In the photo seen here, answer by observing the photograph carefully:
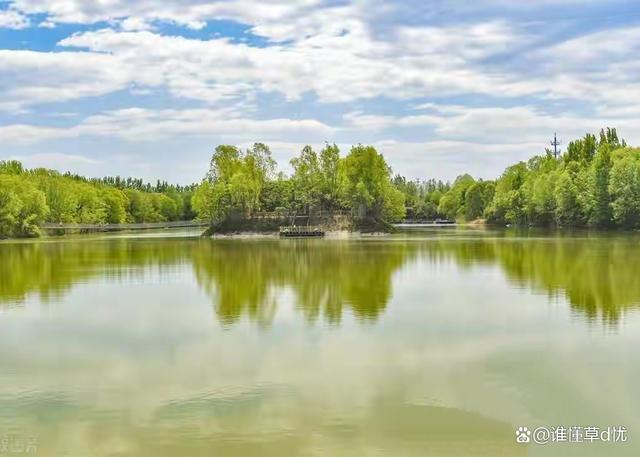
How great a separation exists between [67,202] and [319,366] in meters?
94.0

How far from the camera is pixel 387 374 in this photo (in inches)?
536

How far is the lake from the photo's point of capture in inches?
405

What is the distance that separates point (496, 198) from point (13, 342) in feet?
330

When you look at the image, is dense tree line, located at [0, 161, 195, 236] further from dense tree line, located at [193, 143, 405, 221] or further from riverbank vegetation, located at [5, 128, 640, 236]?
dense tree line, located at [193, 143, 405, 221]

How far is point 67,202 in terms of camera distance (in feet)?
332

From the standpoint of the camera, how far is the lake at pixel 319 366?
33.8 feet

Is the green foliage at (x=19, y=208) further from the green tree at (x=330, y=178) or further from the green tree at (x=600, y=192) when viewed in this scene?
the green tree at (x=600, y=192)

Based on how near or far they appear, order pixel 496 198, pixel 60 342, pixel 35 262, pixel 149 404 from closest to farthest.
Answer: pixel 149 404 < pixel 60 342 < pixel 35 262 < pixel 496 198

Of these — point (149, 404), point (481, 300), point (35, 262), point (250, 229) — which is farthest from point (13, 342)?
point (250, 229)

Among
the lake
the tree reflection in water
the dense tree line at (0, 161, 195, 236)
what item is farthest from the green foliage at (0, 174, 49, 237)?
the lake

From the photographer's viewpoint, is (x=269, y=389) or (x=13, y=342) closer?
(x=269, y=389)

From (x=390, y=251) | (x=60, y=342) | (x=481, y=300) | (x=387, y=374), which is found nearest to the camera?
(x=387, y=374)

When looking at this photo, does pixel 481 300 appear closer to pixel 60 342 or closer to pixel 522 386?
pixel 522 386

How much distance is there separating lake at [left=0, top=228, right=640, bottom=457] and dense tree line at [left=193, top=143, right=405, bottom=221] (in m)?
51.7
